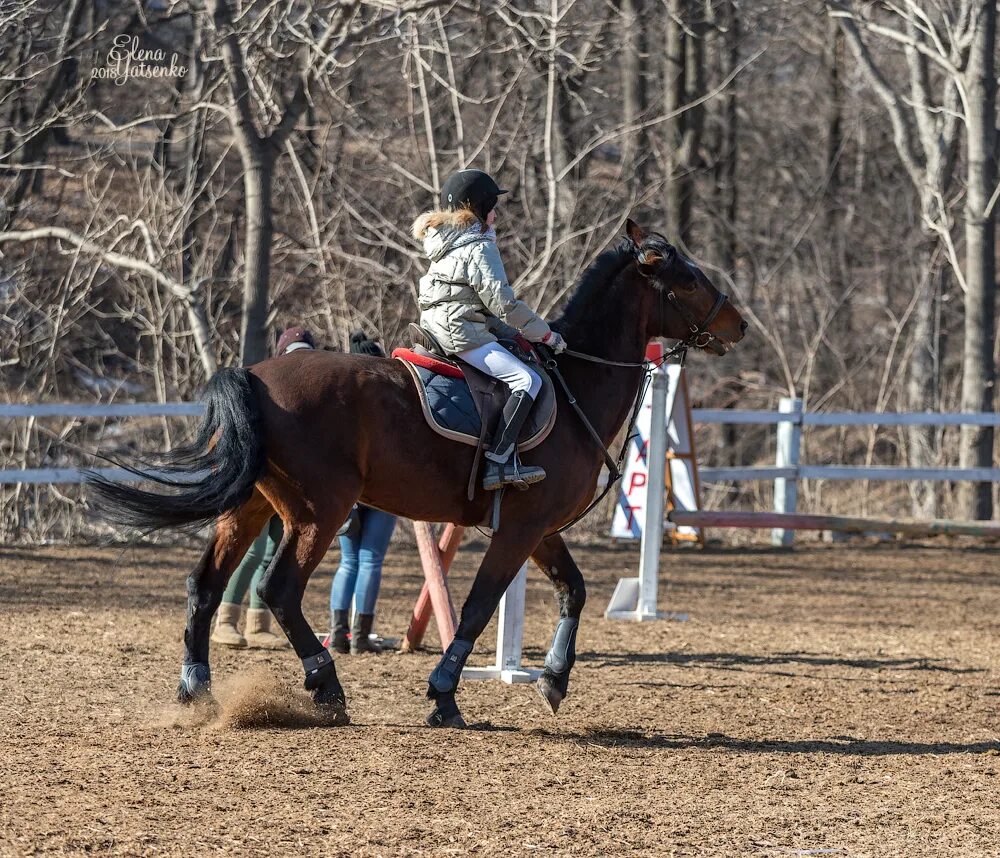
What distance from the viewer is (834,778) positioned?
229 inches

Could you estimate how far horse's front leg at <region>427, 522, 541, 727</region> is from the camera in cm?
646

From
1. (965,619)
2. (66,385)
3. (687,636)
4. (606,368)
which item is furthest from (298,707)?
(66,385)

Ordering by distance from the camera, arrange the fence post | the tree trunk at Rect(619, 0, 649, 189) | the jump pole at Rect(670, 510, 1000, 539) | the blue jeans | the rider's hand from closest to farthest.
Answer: the rider's hand, the blue jeans, the jump pole at Rect(670, 510, 1000, 539), the fence post, the tree trunk at Rect(619, 0, 649, 189)

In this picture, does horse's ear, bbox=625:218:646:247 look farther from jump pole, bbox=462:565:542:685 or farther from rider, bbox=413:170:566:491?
jump pole, bbox=462:565:542:685

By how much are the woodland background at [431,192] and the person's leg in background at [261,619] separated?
4.18 meters

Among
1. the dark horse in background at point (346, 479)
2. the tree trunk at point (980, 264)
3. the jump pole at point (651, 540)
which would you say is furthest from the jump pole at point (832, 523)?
the tree trunk at point (980, 264)

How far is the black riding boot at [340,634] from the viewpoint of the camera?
8.72 metres

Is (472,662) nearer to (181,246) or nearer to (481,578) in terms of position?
(481,578)

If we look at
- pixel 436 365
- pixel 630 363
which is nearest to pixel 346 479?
pixel 436 365

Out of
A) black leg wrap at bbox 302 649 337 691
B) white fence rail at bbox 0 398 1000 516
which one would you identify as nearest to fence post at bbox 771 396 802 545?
white fence rail at bbox 0 398 1000 516

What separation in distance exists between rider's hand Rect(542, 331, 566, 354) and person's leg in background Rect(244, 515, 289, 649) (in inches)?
112

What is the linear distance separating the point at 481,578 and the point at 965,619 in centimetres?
640

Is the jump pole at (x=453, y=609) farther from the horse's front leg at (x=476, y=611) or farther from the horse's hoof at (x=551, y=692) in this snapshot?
the horse's front leg at (x=476, y=611)

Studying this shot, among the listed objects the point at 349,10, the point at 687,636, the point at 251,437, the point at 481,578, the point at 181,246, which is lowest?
the point at 687,636
